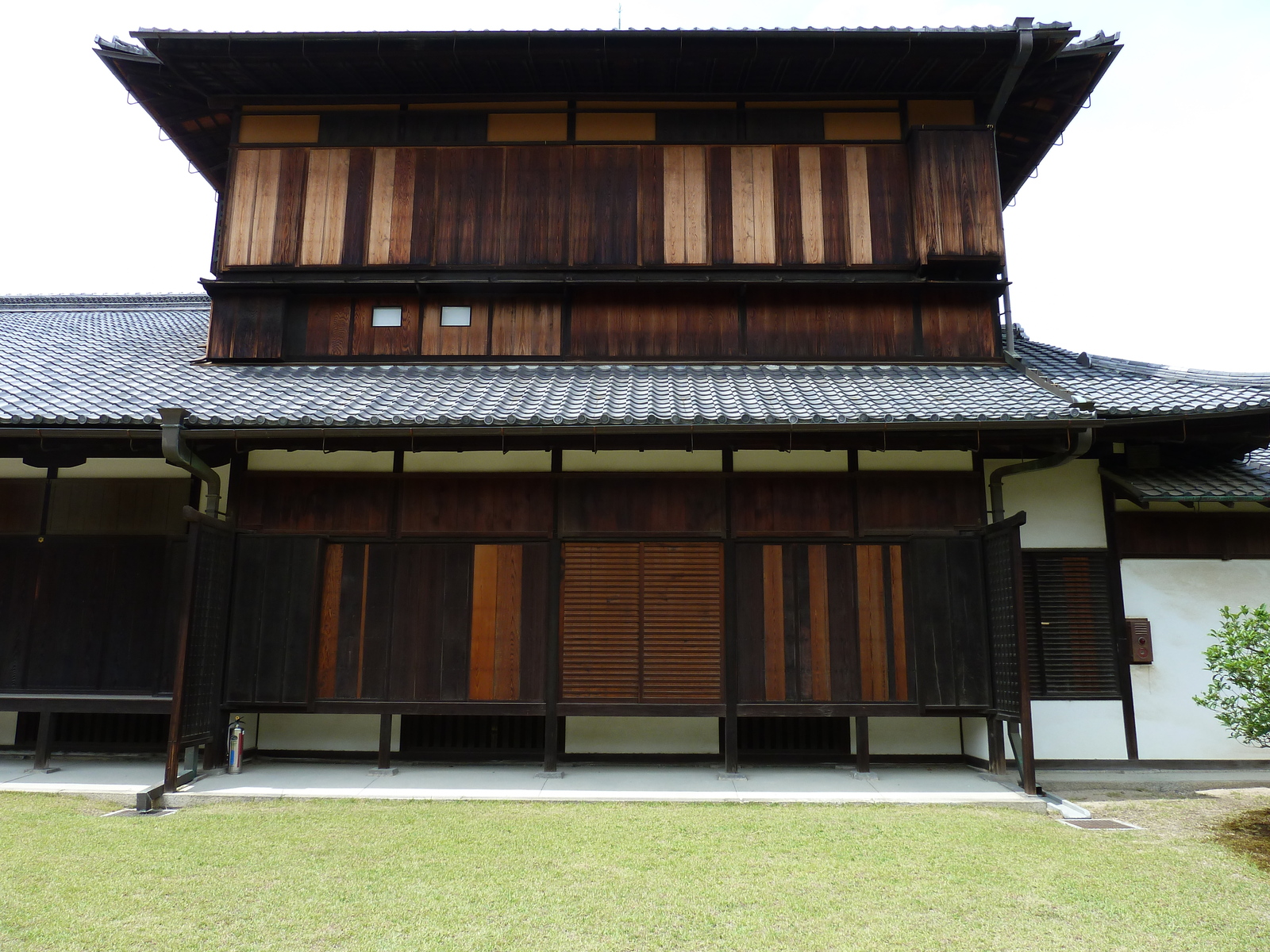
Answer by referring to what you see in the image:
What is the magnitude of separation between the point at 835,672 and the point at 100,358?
926cm

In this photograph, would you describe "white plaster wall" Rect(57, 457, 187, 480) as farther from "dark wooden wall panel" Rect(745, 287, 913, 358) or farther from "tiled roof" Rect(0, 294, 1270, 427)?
"dark wooden wall panel" Rect(745, 287, 913, 358)

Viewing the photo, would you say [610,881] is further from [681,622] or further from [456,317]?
[456,317]

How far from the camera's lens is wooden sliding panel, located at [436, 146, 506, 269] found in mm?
9898

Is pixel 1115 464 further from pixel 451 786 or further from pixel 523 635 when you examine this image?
pixel 451 786

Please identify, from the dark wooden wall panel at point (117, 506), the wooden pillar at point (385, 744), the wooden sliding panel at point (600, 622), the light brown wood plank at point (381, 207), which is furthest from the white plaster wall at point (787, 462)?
the dark wooden wall panel at point (117, 506)

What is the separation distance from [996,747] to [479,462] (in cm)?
574

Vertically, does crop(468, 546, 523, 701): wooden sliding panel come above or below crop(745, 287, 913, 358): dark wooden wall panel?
below

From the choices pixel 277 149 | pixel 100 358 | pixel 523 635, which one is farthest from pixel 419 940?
pixel 277 149

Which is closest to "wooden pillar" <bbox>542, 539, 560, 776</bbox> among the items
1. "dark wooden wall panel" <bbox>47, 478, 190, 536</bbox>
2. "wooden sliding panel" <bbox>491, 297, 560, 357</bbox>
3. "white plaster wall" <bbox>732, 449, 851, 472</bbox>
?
"white plaster wall" <bbox>732, 449, 851, 472</bbox>

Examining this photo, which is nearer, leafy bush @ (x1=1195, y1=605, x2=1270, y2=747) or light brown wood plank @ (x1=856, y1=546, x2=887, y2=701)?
leafy bush @ (x1=1195, y1=605, x2=1270, y2=747)

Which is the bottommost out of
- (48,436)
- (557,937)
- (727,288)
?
(557,937)

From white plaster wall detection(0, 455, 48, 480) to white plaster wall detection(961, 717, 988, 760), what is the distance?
388 inches

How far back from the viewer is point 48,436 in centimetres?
747

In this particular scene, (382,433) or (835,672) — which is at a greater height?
(382,433)
